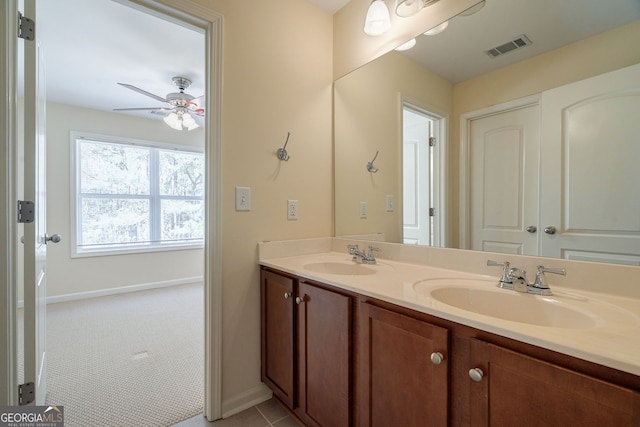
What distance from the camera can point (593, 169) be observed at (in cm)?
100

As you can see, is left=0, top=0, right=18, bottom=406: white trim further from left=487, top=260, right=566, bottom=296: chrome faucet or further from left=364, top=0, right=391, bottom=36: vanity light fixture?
left=487, top=260, right=566, bottom=296: chrome faucet

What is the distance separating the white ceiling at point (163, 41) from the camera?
107cm

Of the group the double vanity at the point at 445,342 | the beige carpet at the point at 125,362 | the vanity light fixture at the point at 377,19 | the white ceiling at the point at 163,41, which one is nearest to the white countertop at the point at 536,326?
the double vanity at the point at 445,342

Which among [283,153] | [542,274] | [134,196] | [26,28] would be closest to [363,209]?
[283,153]

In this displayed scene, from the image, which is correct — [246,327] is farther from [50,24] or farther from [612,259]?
[50,24]

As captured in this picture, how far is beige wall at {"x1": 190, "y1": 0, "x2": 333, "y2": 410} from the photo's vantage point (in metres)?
1.54

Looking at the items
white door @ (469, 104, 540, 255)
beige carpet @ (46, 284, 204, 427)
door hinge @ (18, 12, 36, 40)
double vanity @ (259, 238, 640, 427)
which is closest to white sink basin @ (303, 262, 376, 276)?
double vanity @ (259, 238, 640, 427)

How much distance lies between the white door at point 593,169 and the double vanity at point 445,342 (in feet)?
0.33

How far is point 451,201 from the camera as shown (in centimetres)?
144

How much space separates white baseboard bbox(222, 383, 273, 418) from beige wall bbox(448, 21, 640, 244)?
138cm

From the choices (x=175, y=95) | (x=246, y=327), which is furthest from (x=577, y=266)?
(x=175, y=95)

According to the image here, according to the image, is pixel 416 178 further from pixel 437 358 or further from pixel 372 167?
pixel 437 358

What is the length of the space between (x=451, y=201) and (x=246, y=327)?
1.33 metres

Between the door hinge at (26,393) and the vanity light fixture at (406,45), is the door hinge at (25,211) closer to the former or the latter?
the door hinge at (26,393)
